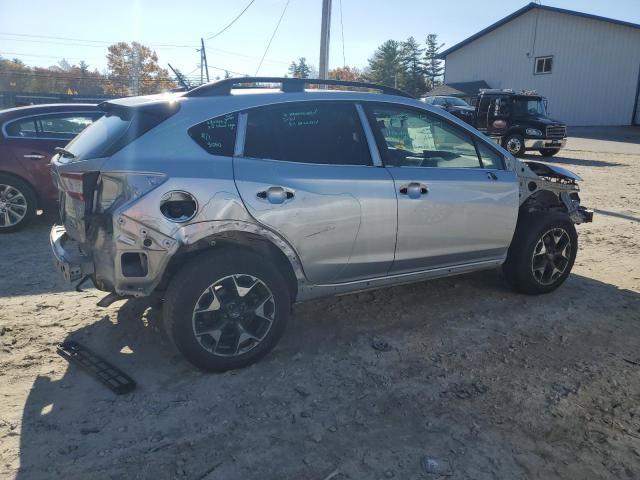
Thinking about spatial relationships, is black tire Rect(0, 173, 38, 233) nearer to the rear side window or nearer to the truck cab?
the rear side window

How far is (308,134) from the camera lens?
11.6 feet

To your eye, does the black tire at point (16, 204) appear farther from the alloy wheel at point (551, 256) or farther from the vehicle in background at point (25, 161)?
the alloy wheel at point (551, 256)

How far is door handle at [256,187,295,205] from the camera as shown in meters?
3.25

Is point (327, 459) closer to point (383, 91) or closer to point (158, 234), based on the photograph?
point (158, 234)

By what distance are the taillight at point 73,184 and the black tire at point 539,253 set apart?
347 centimetres

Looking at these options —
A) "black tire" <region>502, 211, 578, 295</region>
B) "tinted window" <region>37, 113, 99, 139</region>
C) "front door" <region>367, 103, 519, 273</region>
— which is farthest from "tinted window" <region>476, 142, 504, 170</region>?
"tinted window" <region>37, 113, 99, 139</region>

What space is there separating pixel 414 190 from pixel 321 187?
2.50ft

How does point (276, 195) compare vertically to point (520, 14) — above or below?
below

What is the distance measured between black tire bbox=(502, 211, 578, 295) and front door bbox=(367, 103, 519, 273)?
0.21 metres

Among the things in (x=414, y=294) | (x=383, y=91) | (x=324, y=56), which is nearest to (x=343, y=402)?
(x=414, y=294)

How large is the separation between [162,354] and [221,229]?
1074 mm

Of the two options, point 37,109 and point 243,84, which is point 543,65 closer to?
point 37,109

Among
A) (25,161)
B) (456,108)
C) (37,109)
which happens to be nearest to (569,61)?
(456,108)

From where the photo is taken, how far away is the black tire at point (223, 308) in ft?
10.2
